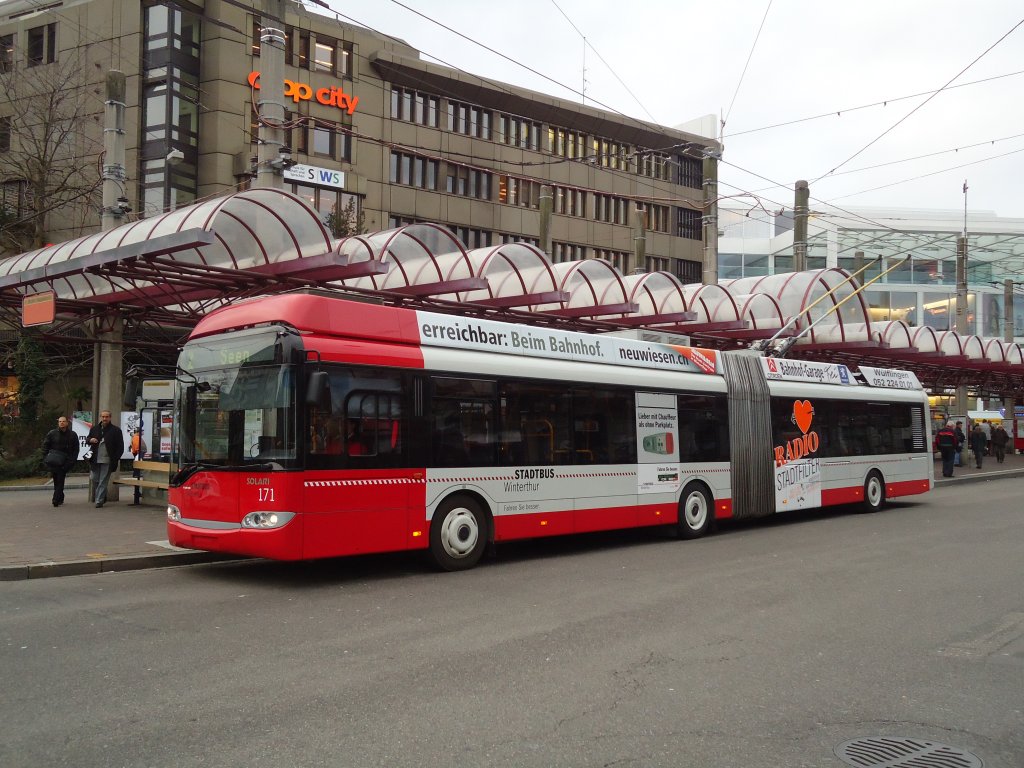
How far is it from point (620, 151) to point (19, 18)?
99.9 feet

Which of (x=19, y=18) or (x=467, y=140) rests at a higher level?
(x=19, y=18)

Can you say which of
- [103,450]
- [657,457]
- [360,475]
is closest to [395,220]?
[103,450]

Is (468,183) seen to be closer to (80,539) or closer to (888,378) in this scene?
(888,378)

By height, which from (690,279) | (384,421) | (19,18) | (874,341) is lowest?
(384,421)

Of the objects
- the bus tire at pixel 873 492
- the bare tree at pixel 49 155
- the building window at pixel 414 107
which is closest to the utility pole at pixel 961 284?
the bus tire at pixel 873 492

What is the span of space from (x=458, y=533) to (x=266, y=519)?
2510mm

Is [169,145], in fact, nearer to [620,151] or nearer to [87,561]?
[620,151]

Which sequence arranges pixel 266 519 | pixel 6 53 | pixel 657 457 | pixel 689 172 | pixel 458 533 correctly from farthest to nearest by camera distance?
1. pixel 689 172
2. pixel 6 53
3. pixel 657 457
4. pixel 458 533
5. pixel 266 519

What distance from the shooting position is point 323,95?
1596 inches

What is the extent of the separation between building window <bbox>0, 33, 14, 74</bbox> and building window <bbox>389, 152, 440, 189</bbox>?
1593 cm

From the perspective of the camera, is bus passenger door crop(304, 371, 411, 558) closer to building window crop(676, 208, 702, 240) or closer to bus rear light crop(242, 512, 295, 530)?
bus rear light crop(242, 512, 295, 530)

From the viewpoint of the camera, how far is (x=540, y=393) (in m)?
12.3

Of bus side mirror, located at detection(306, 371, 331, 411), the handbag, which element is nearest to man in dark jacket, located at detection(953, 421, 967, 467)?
the handbag

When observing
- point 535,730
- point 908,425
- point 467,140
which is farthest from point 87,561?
point 467,140
